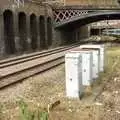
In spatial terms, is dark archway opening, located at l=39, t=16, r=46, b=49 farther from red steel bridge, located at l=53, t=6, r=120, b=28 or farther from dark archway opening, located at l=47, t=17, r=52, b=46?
red steel bridge, located at l=53, t=6, r=120, b=28

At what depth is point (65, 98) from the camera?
10.8 metres

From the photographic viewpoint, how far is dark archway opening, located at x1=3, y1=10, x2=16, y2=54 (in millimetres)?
33562

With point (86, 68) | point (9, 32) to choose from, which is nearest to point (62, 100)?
point (86, 68)

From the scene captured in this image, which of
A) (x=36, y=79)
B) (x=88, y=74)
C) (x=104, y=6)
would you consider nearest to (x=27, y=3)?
(x=104, y=6)

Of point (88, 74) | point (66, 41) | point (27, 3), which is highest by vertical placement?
point (27, 3)

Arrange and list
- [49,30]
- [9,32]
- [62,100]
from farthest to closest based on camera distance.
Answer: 1. [49,30]
2. [9,32]
3. [62,100]

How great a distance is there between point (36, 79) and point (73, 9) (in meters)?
32.6

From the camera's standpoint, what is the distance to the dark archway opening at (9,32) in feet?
110

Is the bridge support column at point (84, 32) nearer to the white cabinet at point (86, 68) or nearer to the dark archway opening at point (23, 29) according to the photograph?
the dark archway opening at point (23, 29)

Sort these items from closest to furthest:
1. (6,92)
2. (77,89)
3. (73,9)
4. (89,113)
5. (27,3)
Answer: (89,113) < (77,89) < (6,92) < (27,3) < (73,9)

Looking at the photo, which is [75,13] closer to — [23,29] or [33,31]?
[33,31]

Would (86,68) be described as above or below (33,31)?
above

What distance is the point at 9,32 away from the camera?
112 ft

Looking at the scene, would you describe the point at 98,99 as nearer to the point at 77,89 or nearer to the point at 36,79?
the point at 77,89
